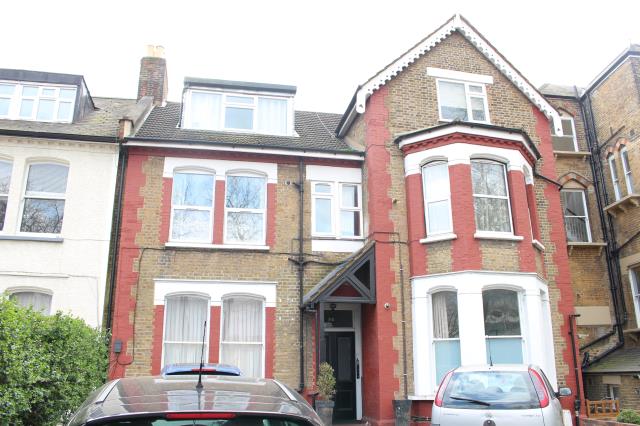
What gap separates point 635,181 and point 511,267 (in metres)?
7.94

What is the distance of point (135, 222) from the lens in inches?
547

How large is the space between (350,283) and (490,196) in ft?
14.2

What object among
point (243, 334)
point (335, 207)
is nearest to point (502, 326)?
point (335, 207)

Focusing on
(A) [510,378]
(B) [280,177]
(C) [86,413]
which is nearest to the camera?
(C) [86,413]

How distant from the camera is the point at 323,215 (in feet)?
49.4

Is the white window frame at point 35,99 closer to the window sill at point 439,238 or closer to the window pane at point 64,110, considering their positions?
the window pane at point 64,110

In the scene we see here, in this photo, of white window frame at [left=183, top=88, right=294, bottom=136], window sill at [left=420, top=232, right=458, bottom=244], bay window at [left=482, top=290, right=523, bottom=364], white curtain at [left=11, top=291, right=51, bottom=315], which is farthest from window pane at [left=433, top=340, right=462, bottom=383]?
white curtain at [left=11, top=291, right=51, bottom=315]

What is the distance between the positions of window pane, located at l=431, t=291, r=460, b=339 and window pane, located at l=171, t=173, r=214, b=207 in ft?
21.3

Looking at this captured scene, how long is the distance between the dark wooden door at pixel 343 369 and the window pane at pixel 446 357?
8.10 feet

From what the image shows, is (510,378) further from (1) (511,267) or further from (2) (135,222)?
(2) (135,222)

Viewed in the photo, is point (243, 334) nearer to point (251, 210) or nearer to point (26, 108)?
point (251, 210)

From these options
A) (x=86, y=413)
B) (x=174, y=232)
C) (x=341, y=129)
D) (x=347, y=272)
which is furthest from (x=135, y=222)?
(x=86, y=413)

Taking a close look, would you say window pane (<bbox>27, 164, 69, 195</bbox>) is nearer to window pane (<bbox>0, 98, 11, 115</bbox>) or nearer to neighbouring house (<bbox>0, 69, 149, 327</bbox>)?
neighbouring house (<bbox>0, 69, 149, 327</bbox>)

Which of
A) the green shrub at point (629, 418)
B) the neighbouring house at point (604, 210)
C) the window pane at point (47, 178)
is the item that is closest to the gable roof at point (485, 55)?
the neighbouring house at point (604, 210)
